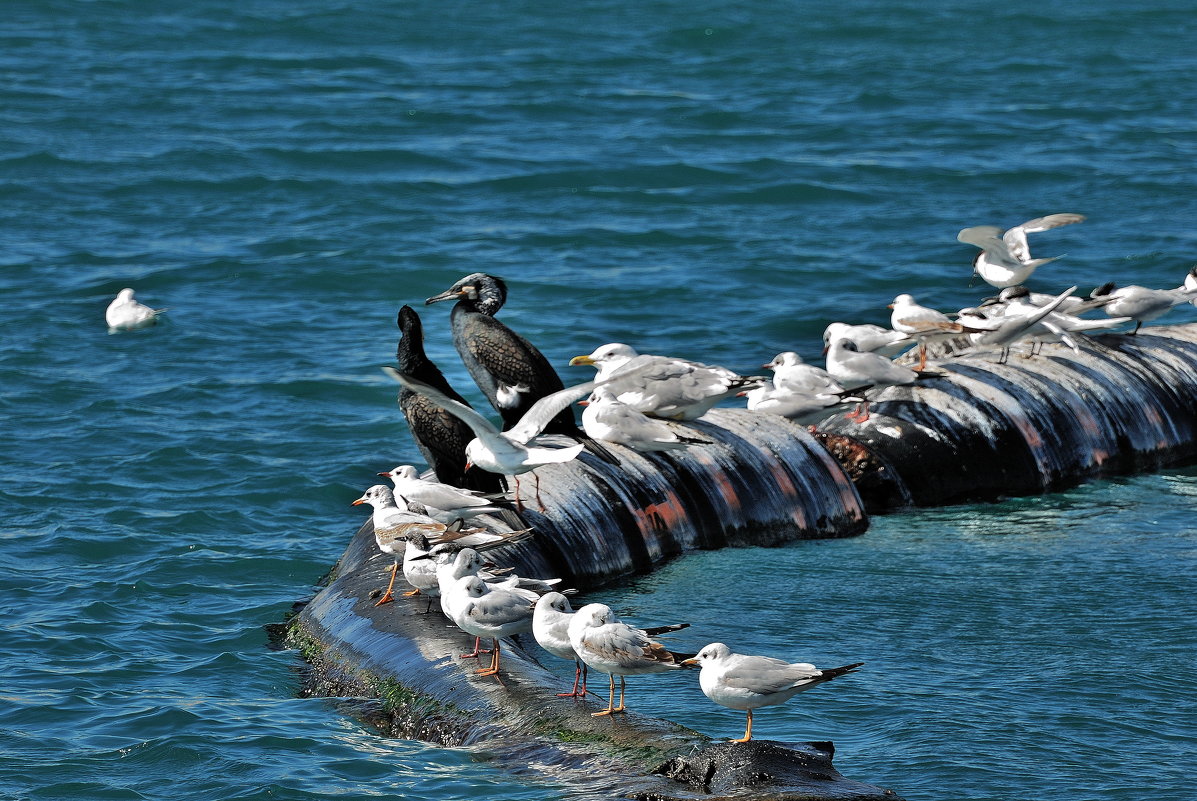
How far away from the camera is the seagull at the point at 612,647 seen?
25.6 feet

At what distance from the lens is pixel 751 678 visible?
7504mm

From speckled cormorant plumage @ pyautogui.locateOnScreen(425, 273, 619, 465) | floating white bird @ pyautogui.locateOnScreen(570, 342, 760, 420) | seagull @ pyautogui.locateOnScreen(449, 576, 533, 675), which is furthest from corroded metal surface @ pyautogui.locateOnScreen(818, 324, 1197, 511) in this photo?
seagull @ pyautogui.locateOnScreen(449, 576, 533, 675)

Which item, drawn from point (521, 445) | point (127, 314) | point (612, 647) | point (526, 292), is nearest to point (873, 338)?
point (521, 445)

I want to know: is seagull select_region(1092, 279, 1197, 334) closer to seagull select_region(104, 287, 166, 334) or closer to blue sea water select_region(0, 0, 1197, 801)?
blue sea water select_region(0, 0, 1197, 801)

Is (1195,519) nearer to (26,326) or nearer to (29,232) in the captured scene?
(26,326)

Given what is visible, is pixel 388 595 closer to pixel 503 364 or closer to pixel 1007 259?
pixel 503 364

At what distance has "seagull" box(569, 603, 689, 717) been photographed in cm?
779

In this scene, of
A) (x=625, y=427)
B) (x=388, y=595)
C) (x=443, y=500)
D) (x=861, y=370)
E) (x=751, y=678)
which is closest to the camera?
(x=751, y=678)

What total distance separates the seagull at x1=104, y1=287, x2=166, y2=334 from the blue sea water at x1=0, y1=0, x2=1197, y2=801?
191 millimetres

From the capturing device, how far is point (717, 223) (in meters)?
24.4

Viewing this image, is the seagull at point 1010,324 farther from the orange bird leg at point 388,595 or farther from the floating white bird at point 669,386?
the orange bird leg at point 388,595

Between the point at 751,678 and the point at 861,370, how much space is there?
218 inches

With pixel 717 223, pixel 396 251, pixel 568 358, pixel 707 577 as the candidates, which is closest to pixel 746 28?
pixel 717 223

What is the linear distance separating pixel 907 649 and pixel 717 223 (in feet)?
50.2
